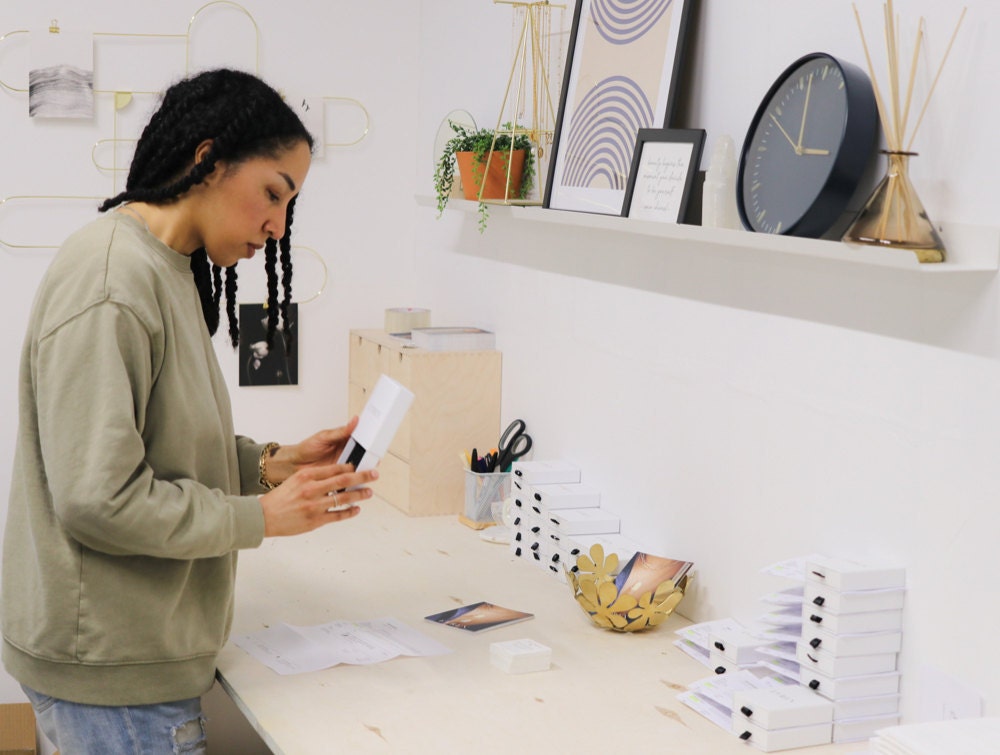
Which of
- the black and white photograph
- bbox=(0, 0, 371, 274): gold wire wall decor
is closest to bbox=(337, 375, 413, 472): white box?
bbox=(0, 0, 371, 274): gold wire wall decor

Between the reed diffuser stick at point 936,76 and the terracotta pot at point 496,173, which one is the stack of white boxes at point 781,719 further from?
the terracotta pot at point 496,173

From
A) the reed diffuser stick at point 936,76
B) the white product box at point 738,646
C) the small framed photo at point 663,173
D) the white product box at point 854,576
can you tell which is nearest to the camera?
the reed diffuser stick at point 936,76

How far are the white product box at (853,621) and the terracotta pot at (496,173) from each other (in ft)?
4.08

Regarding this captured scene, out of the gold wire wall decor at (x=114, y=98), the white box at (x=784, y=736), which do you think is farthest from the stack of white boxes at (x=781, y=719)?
the gold wire wall decor at (x=114, y=98)

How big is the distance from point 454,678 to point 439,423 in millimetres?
1051

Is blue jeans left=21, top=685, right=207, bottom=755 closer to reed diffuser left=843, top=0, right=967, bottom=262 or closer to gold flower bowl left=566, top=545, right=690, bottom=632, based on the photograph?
gold flower bowl left=566, top=545, right=690, bottom=632

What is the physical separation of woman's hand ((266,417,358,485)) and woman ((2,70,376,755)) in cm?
25

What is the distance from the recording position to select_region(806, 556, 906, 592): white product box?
1.58 m

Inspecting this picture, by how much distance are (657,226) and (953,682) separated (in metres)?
0.83

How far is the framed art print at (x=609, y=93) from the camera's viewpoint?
2.05m

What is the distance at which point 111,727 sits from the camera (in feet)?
4.90

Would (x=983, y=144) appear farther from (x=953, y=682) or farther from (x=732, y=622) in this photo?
(x=732, y=622)

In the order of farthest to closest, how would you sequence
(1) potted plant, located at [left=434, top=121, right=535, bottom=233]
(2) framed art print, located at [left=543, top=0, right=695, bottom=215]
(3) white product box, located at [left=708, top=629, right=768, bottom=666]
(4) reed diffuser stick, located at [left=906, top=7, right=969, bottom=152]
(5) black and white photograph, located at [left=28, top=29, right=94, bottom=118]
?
(5) black and white photograph, located at [left=28, top=29, right=94, bottom=118] < (1) potted plant, located at [left=434, top=121, right=535, bottom=233] < (2) framed art print, located at [left=543, top=0, right=695, bottom=215] < (3) white product box, located at [left=708, top=629, right=768, bottom=666] < (4) reed diffuser stick, located at [left=906, top=7, right=969, bottom=152]

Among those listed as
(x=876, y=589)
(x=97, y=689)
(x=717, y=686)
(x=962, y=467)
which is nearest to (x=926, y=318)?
(x=962, y=467)
